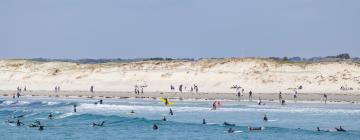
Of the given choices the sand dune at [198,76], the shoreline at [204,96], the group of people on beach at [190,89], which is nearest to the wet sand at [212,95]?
the shoreline at [204,96]

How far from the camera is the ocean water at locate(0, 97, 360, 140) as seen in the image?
48.5m

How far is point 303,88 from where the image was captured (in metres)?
79.2

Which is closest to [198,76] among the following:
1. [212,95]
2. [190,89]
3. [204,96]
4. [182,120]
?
[190,89]

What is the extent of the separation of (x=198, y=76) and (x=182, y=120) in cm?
3552

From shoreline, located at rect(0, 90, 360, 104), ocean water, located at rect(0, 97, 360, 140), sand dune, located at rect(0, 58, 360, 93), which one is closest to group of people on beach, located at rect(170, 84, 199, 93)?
sand dune, located at rect(0, 58, 360, 93)

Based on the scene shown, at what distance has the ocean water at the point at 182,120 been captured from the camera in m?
48.5

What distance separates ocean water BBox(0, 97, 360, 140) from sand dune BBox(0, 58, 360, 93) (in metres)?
12.5

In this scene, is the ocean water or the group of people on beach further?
the group of people on beach

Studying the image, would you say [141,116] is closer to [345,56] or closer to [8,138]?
[8,138]

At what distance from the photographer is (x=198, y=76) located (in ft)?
302

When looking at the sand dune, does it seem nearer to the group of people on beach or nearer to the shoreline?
the group of people on beach

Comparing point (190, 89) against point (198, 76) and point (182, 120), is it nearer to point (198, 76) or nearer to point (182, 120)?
point (198, 76)

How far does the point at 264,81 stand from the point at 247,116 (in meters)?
26.0

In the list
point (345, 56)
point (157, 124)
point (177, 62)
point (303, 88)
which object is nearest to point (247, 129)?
point (157, 124)
